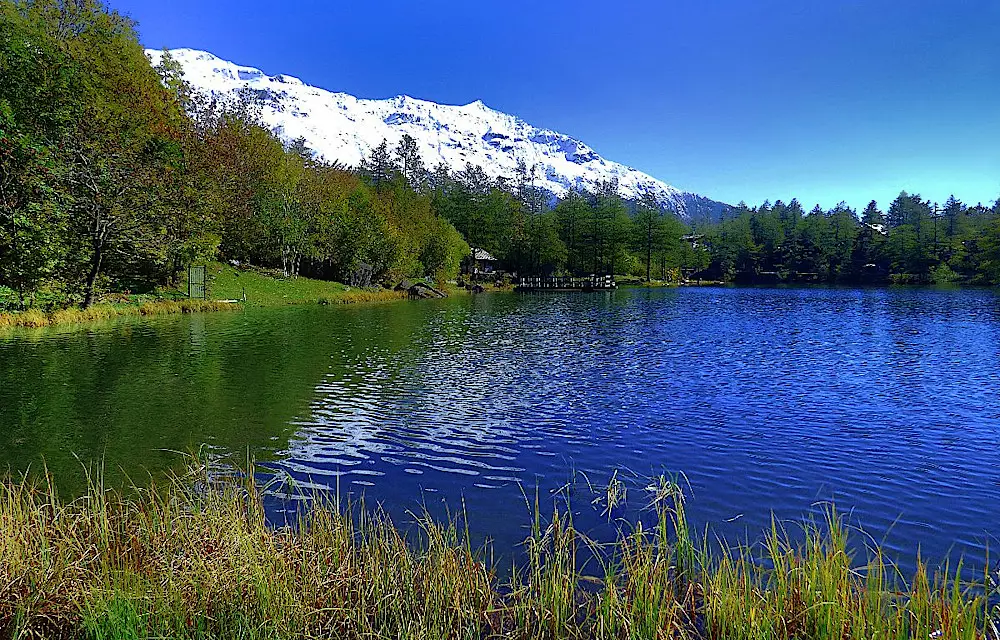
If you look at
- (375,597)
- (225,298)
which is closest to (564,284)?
(225,298)

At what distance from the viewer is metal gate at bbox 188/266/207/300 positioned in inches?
1841

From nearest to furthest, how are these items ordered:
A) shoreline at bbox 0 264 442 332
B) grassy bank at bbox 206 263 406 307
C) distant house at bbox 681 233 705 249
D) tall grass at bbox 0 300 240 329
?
tall grass at bbox 0 300 240 329 < shoreline at bbox 0 264 442 332 < grassy bank at bbox 206 263 406 307 < distant house at bbox 681 233 705 249

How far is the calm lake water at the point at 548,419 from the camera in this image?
9742 millimetres

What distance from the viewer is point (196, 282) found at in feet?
155

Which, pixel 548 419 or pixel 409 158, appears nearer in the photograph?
pixel 548 419

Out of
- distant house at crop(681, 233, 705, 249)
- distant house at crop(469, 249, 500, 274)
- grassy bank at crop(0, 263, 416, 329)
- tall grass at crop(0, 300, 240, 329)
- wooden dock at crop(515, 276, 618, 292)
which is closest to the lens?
tall grass at crop(0, 300, 240, 329)

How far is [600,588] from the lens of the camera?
21.8 ft

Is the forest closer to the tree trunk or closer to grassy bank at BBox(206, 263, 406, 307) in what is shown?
the tree trunk

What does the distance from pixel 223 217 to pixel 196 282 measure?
11.7 m

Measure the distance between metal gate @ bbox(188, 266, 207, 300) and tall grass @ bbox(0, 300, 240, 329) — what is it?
1884mm

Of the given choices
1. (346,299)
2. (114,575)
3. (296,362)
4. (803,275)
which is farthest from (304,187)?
(803,275)

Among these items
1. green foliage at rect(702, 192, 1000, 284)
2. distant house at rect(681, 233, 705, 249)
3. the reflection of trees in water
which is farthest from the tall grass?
distant house at rect(681, 233, 705, 249)

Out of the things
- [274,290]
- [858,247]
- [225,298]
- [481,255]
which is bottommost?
[225,298]

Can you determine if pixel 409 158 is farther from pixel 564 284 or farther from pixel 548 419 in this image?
pixel 548 419
